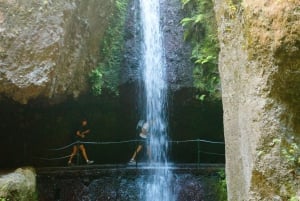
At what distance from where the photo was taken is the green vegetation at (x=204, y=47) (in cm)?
949

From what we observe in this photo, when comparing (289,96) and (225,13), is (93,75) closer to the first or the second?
(225,13)

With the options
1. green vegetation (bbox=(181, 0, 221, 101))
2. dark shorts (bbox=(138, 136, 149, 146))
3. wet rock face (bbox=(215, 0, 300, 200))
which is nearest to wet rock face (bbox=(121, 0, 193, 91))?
green vegetation (bbox=(181, 0, 221, 101))

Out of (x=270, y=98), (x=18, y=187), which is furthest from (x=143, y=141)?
(x=270, y=98)

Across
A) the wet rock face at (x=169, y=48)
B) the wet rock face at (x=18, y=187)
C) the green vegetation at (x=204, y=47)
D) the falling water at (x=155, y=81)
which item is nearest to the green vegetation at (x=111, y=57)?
the wet rock face at (x=169, y=48)

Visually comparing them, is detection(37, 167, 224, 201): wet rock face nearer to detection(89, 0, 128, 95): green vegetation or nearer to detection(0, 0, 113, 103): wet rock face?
detection(0, 0, 113, 103): wet rock face

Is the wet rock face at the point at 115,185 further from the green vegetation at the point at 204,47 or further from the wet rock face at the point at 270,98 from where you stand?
the wet rock face at the point at 270,98

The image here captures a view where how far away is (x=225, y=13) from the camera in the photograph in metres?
5.12

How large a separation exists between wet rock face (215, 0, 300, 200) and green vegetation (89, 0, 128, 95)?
5.71 metres

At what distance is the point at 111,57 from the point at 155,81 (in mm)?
1386

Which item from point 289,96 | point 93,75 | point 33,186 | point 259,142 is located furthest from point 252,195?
point 93,75

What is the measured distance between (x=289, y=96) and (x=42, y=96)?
536 centimetres

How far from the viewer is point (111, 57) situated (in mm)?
10188

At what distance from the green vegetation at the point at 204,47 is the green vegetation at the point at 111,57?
1.82 m

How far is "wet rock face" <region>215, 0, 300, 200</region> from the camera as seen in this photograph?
156 inches
